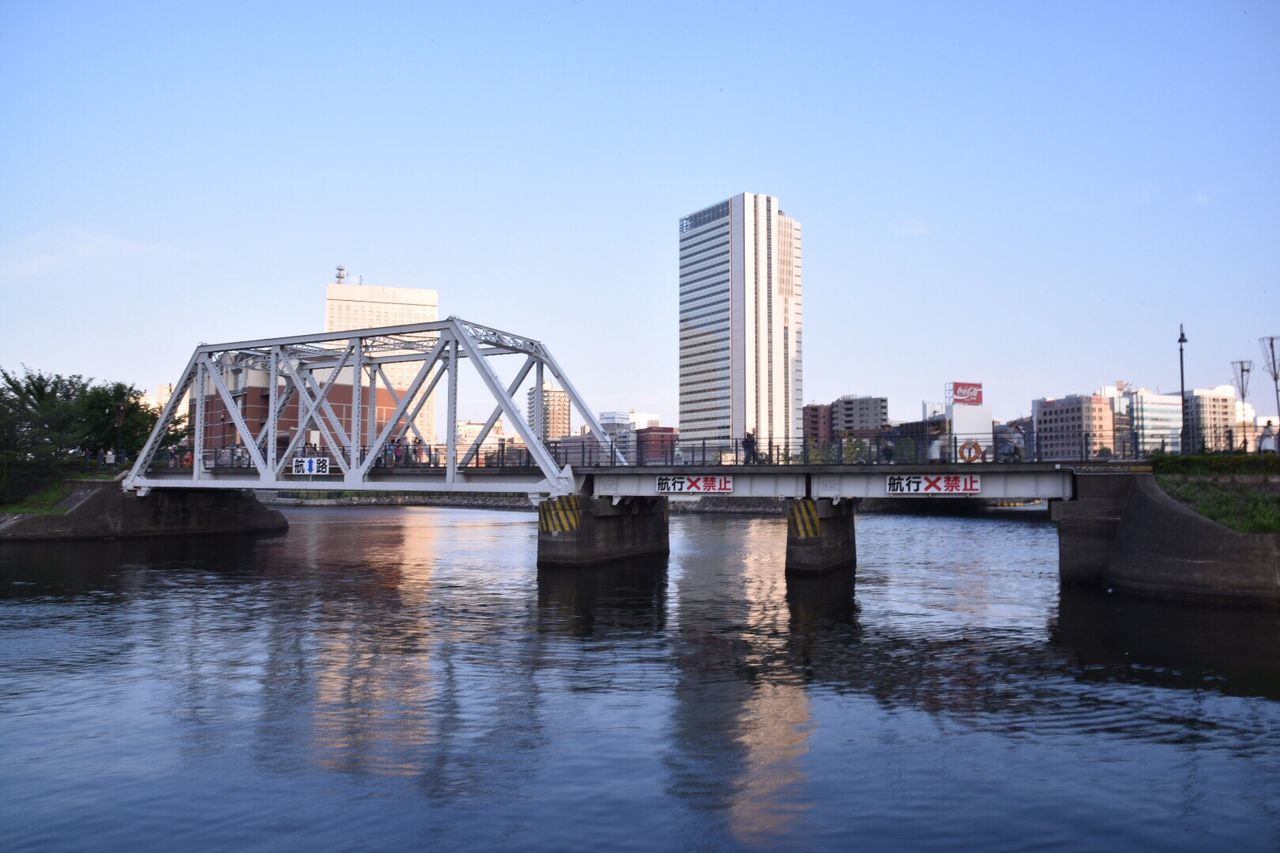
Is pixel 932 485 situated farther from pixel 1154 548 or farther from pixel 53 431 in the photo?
pixel 53 431

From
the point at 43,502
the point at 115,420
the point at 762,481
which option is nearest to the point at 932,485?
the point at 762,481

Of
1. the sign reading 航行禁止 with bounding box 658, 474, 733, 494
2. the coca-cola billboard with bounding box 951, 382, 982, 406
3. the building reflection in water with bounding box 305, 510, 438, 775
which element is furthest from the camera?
the coca-cola billboard with bounding box 951, 382, 982, 406

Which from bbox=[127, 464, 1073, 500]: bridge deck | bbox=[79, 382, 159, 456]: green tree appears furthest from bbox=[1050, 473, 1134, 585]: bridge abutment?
bbox=[79, 382, 159, 456]: green tree

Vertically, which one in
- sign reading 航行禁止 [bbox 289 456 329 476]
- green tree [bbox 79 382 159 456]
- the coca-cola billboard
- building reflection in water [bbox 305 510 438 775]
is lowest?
building reflection in water [bbox 305 510 438 775]

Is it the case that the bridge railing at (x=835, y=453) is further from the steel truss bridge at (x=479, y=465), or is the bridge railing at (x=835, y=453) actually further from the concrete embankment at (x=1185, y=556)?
the concrete embankment at (x=1185, y=556)

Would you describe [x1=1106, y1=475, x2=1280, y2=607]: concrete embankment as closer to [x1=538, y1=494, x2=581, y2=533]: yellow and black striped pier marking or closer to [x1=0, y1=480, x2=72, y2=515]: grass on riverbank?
[x1=538, y1=494, x2=581, y2=533]: yellow and black striped pier marking

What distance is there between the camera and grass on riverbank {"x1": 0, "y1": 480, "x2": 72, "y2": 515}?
220ft

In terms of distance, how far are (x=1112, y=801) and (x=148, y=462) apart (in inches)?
2827

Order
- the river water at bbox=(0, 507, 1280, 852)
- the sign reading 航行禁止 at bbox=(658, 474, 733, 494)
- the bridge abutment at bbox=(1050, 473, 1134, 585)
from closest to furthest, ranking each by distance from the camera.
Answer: the river water at bbox=(0, 507, 1280, 852)
the bridge abutment at bbox=(1050, 473, 1134, 585)
the sign reading 航行禁止 at bbox=(658, 474, 733, 494)

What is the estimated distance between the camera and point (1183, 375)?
169 feet

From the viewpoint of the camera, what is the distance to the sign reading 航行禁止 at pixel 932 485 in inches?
1638

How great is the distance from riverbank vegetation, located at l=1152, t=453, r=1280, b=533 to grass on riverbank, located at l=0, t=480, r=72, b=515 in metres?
73.4

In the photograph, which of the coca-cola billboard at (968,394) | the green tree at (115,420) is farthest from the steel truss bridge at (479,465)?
the coca-cola billboard at (968,394)

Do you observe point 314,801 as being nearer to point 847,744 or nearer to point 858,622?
point 847,744
